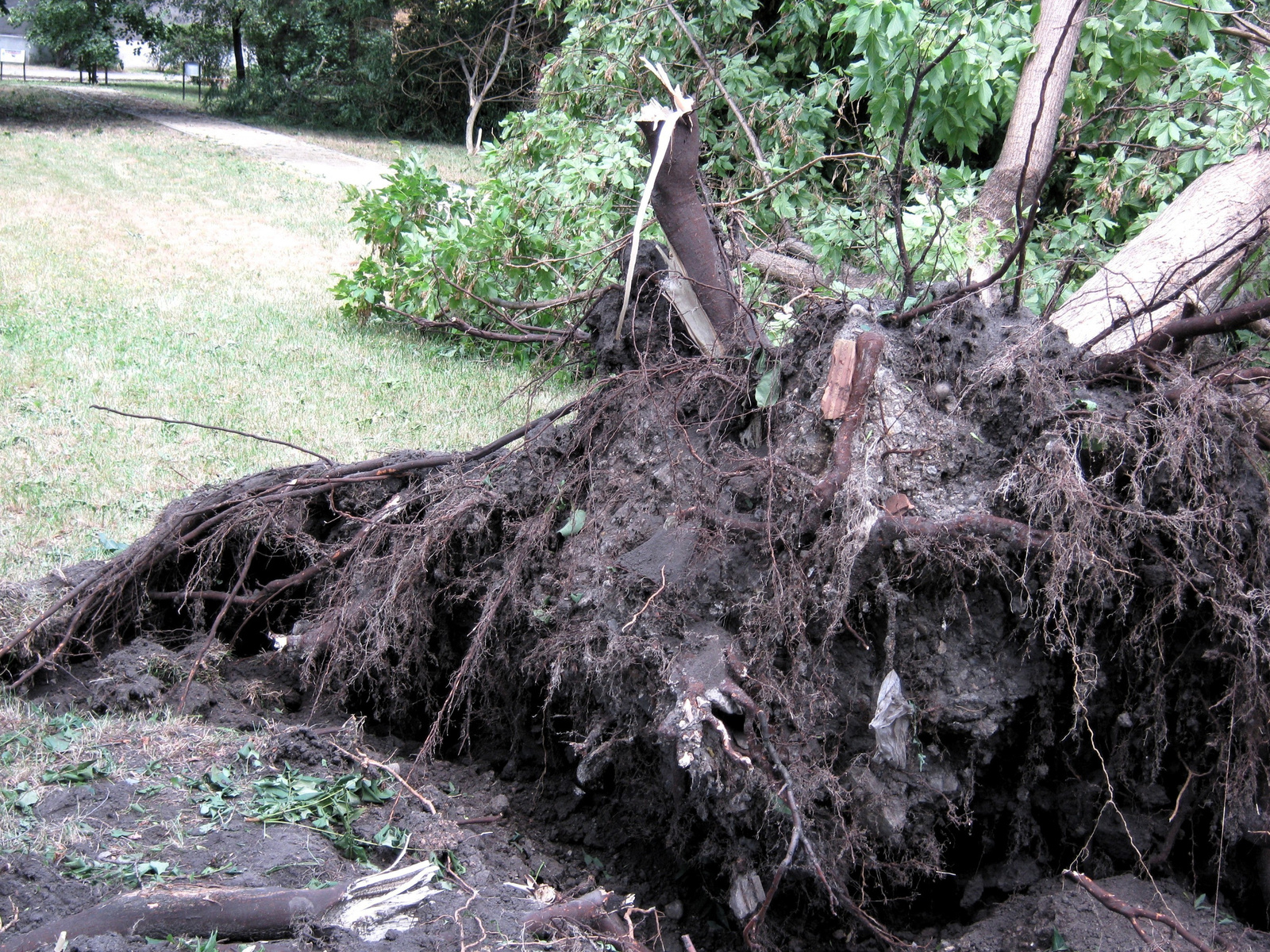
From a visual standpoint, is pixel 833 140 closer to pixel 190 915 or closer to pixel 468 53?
pixel 190 915

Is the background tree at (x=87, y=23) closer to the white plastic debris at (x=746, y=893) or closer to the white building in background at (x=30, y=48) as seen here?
the white building in background at (x=30, y=48)

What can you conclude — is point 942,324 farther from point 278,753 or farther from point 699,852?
point 278,753

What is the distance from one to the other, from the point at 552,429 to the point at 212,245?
9883mm

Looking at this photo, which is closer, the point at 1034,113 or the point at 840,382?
the point at 840,382

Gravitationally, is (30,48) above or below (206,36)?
above

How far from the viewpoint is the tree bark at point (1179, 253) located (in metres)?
3.09

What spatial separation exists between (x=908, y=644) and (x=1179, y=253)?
208 centimetres

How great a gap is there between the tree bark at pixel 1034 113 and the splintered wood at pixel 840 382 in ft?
7.86

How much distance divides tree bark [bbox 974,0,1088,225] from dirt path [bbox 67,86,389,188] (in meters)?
12.0

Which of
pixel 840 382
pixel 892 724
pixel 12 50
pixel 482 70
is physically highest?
pixel 12 50

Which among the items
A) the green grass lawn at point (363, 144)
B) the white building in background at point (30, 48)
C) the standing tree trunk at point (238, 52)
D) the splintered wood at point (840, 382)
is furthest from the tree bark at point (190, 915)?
the white building in background at point (30, 48)

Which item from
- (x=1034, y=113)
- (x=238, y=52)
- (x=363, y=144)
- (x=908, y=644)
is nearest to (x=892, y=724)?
(x=908, y=644)

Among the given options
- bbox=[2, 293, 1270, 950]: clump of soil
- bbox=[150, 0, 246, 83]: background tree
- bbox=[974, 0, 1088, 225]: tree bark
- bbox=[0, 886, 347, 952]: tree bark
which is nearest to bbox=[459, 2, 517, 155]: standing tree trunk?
bbox=[150, 0, 246, 83]: background tree

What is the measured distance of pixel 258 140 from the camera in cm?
2055
